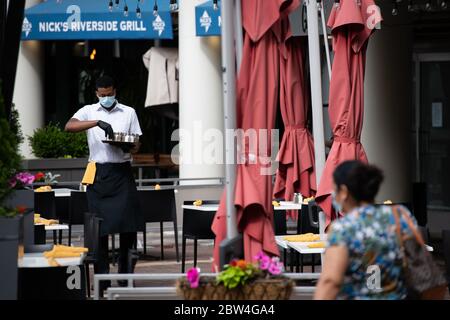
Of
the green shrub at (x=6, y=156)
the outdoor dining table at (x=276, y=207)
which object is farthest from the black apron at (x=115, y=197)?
the green shrub at (x=6, y=156)

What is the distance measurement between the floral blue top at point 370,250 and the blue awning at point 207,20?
13.2 metres

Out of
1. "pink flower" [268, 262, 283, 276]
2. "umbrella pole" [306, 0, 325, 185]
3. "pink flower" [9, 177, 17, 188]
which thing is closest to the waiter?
"umbrella pole" [306, 0, 325, 185]

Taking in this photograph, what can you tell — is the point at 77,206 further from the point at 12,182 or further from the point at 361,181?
the point at 361,181

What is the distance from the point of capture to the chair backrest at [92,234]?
31.9 feet

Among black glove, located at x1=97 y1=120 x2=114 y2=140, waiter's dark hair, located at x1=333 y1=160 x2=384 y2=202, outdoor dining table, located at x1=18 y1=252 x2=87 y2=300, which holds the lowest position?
outdoor dining table, located at x1=18 y1=252 x2=87 y2=300

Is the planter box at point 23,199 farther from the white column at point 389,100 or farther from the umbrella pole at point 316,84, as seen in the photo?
the white column at point 389,100

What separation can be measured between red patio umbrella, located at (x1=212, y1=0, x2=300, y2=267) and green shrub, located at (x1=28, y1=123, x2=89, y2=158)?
38.1ft

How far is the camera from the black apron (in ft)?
37.2

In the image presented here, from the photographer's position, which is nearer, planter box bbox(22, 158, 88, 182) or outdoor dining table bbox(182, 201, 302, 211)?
outdoor dining table bbox(182, 201, 302, 211)

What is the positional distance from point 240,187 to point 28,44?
1371 centimetres

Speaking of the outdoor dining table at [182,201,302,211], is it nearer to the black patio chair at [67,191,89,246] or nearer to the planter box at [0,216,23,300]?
the black patio chair at [67,191,89,246]

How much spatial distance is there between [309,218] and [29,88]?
998 cm

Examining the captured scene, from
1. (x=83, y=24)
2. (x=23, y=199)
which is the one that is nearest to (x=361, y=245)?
(x=23, y=199)

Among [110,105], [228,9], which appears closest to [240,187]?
[228,9]
